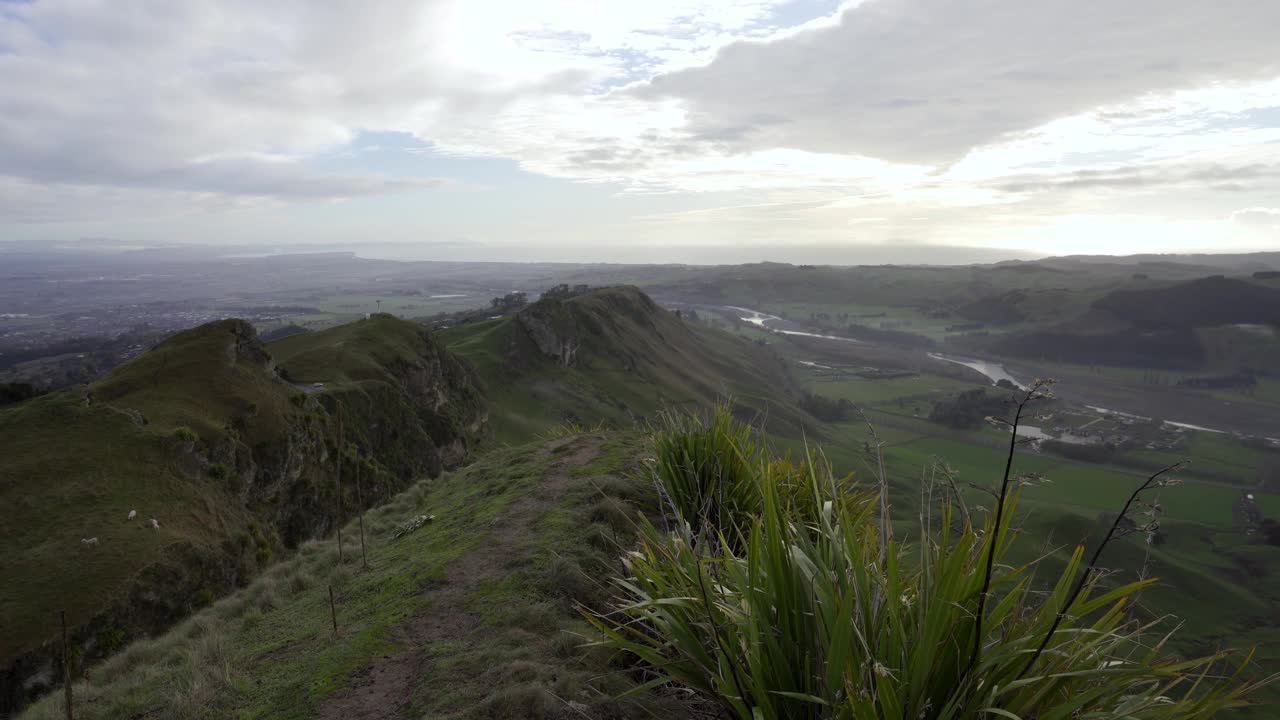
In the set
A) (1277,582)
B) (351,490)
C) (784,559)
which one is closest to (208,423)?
(351,490)

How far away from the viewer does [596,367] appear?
79.6 m

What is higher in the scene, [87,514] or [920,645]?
[920,645]

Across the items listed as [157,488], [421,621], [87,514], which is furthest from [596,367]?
[421,621]

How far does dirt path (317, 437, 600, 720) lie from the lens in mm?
5160

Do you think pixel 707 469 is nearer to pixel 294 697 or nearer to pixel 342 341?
pixel 294 697

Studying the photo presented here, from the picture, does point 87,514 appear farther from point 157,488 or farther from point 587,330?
point 587,330

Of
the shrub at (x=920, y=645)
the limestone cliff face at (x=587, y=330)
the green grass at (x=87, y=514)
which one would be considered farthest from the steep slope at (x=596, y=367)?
the shrub at (x=920, y=645)

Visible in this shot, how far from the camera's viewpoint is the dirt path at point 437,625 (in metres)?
5.16

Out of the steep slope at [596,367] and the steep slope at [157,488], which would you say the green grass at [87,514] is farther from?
the steep slope at [596,367]

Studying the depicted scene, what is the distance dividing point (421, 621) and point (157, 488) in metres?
11.6

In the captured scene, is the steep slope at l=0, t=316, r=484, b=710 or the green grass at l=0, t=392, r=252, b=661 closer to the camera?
the green grass at l=0, t=392, r=252, b=661

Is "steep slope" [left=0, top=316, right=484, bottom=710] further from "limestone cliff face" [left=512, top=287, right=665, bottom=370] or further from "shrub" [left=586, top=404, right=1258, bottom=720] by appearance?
"limestone cliff face" [left=512, top=287, right=665, bottom=370]

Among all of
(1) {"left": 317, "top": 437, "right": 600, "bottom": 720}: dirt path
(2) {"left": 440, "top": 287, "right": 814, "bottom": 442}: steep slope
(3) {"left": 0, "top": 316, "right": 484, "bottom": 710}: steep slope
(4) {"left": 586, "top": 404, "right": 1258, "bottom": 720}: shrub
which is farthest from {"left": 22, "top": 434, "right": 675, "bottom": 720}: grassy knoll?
(2) {"left": 440, "top": 287, "right": 814, "bottom": 442}: steep slope

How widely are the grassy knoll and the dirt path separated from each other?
0.03 m
